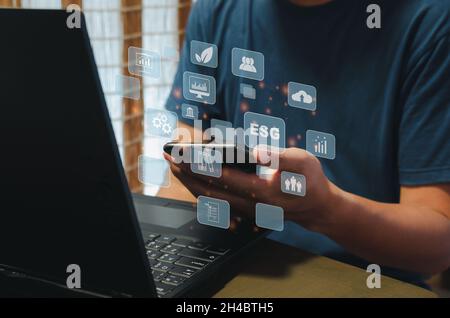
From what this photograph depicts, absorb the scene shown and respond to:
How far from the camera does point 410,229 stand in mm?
657

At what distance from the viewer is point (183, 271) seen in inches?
19.9

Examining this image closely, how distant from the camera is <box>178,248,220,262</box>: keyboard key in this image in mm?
531

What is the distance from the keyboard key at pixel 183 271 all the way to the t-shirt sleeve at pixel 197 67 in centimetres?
39

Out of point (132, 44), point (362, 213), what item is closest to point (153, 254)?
point (362, 213)

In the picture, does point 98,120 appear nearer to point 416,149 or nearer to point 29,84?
point 29,84

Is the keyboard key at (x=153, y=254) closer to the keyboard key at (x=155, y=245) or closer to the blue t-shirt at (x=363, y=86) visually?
the keyboard key at (x=155, y=245)

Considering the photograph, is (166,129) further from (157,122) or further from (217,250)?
(217,250)

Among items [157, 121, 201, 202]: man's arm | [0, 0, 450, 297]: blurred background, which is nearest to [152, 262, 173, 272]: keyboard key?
[157, 121, 201, 202]: man's arm

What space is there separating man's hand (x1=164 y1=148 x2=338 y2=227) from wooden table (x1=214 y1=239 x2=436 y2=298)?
5 cm

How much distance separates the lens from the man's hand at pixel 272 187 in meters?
0.54

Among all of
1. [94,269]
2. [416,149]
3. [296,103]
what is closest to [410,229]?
[416,149]
